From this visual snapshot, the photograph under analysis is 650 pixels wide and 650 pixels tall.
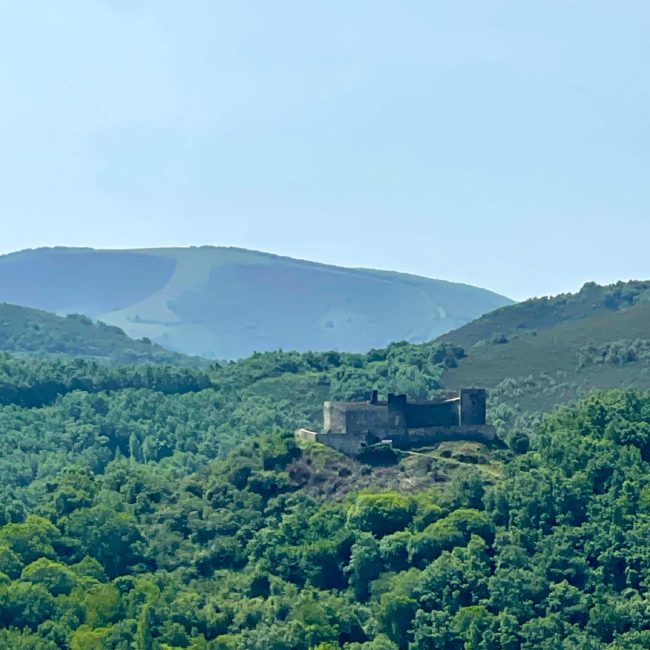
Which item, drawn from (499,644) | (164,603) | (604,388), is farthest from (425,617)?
(604,388)

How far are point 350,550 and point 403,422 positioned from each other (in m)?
9.32

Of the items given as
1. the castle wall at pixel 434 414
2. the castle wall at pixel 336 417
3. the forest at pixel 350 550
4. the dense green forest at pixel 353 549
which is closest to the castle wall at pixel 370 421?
the castle wall at pixel 336 417

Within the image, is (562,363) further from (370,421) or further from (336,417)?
(370,421)

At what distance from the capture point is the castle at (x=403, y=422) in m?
119

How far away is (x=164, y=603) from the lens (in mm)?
107375

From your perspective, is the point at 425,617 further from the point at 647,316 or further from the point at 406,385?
the point at 647,316

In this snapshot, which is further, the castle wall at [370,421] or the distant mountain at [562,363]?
the distant mountain at [562,363]

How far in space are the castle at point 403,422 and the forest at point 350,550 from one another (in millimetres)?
1264

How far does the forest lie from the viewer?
105 metres

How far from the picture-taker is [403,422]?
392ft

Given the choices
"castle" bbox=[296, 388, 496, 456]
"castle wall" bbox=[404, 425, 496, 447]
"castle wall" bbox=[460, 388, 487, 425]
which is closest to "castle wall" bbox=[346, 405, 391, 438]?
"castle" bbox=[296, 388, 496, 456]

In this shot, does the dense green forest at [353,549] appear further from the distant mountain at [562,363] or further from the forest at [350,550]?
the distant mountain at [562,363]

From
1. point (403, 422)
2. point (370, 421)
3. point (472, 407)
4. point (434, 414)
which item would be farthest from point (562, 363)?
point (370, 421)

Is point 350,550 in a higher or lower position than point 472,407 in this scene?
lower
